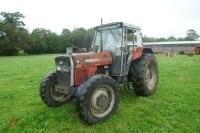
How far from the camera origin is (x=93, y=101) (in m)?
4.66

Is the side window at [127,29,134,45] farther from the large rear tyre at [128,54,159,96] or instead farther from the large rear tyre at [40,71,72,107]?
the large rear tyre at [40,71,72,107]

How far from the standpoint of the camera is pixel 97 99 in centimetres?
471

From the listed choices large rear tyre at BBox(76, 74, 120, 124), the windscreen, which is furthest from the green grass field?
the windscreen

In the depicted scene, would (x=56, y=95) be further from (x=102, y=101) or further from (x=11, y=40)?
(x=11, y=40)

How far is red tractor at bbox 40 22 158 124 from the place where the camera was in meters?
4.57

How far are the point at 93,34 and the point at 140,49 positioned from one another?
1.53m

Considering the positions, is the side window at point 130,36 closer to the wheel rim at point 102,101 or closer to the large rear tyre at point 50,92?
the wheel rim at point 102,101

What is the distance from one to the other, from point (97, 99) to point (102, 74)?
582mm

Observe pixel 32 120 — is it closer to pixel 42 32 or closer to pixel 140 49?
pixel 140 49

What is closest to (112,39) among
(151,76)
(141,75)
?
(141,75)

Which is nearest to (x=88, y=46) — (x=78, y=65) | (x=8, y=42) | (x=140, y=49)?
(x=140, y=49)

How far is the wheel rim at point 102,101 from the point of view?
467 centimetres

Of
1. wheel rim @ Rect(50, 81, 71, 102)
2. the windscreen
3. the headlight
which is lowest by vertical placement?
wheel rim @ Rect(50, 81, 71, 102)

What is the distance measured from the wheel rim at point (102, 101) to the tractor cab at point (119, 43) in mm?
914
